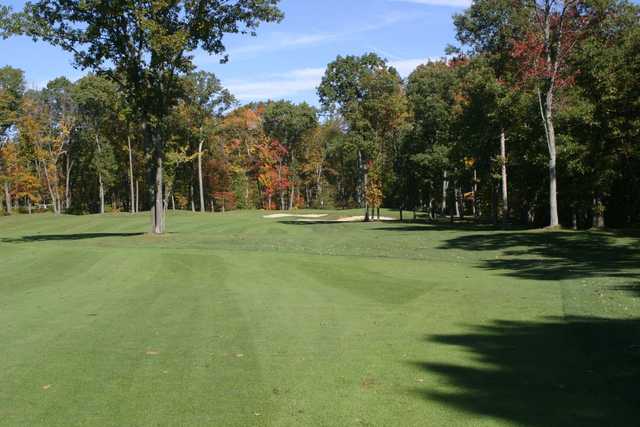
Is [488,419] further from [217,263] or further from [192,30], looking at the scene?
[192,30]

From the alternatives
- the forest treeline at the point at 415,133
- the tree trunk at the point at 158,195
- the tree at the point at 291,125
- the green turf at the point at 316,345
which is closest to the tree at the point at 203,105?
the forest treeline at the point at 415,133

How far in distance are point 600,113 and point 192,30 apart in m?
21.5

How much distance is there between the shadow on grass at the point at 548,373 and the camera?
5621mm

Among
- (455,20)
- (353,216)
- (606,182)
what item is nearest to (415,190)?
(353,216)

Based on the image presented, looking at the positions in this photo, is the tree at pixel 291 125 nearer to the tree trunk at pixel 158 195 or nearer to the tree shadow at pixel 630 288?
the tree trunk at pixel 158 195

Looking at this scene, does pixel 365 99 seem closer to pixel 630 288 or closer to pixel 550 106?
pixel 550 106

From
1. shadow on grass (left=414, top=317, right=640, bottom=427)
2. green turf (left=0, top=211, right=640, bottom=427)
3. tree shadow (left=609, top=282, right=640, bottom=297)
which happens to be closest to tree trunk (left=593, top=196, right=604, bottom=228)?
green turf (left=0, top=211, right=640, bottom=427)

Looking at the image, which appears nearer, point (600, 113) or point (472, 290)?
point (472, 290)

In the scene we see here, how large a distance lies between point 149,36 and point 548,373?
25489 mm

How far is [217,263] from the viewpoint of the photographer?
1858 cm

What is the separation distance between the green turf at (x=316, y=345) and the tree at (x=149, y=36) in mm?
13687

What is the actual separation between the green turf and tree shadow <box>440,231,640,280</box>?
1.14 ft

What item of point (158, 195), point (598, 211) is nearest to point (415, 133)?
point (598, 211)

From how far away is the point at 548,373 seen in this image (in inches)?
271
